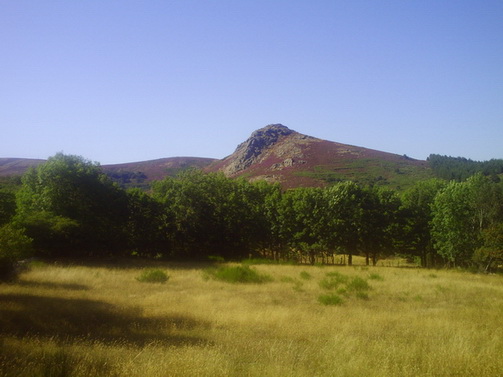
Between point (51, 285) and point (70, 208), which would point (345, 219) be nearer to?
point (70, 208)

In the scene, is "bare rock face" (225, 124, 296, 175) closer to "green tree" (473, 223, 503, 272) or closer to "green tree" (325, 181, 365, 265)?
"green tree" (325, 181, 365, 265)

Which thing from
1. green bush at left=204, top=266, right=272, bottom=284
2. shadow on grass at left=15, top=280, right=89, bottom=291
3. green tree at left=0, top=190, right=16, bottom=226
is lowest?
green bush at left=204, top=266, right=272, bottom=284

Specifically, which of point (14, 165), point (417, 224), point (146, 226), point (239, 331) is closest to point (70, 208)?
point (146, 226)

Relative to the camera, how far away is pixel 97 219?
134 feet

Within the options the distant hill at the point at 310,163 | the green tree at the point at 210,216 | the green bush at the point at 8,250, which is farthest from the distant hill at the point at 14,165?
the green bush at the point at 8,250

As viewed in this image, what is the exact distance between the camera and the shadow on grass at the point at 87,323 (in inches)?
397

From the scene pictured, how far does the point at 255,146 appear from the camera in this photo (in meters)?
159

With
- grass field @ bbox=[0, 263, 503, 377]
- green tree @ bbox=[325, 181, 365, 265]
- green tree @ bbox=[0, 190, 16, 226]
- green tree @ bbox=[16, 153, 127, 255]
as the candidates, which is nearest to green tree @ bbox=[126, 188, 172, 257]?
green tree @ bbox=[16, 153, 127, 255]

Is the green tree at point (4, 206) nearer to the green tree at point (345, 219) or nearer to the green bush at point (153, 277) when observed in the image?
the green bush at point (153, 277)

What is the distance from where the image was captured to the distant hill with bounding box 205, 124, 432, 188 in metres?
107

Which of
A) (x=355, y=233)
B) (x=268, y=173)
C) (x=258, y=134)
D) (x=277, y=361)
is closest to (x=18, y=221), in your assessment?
(x=277, y=361)

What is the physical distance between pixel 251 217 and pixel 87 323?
40.1 metres

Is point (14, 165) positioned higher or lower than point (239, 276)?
higher

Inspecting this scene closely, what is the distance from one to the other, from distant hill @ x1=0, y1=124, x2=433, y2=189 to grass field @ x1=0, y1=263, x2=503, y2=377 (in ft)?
233
